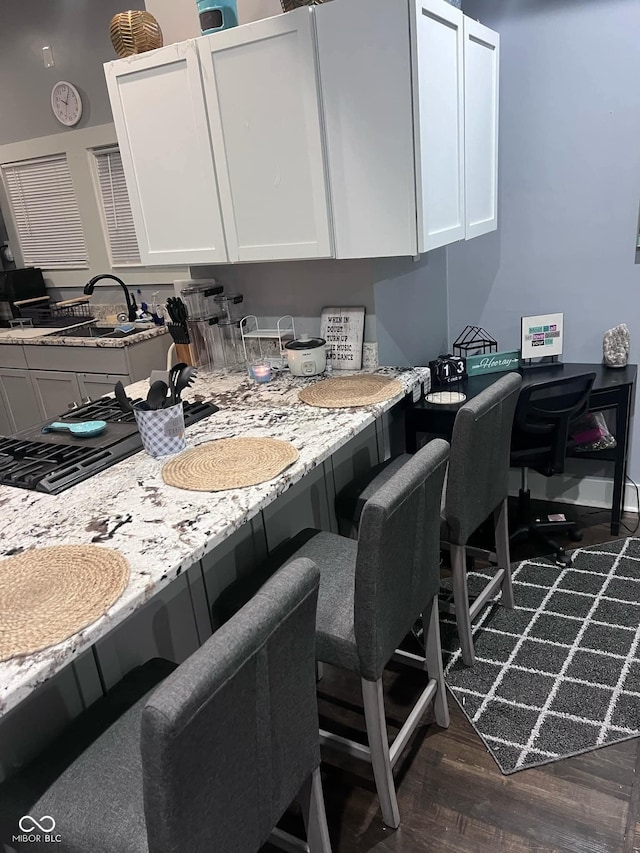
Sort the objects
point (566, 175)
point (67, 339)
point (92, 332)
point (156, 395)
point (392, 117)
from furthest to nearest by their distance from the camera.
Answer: point (92, 332)
point (67, 339)
point (566, 175)
point (392, 117)
point (156, 395)

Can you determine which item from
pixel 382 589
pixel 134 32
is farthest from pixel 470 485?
pixel 134 32

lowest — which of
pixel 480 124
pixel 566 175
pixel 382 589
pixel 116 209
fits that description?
pixel 382 589

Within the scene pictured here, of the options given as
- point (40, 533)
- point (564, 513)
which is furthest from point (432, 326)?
point (40, 533)

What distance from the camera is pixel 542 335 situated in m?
3.05

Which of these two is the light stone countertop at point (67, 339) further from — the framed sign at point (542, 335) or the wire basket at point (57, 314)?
the framed sign at point (542, 335)

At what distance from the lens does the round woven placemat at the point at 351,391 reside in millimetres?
2141

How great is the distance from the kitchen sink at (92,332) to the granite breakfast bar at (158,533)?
1838 millimetres

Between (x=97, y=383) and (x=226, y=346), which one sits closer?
(x=226, y=346)

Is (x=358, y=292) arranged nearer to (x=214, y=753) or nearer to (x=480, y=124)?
(x=480, y=124)

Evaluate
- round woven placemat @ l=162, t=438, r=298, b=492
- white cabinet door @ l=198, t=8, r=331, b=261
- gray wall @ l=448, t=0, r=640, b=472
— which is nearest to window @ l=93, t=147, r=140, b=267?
white cabinet door @ l=198, t=8, r=331, b=261

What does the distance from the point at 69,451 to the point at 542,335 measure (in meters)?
2.24

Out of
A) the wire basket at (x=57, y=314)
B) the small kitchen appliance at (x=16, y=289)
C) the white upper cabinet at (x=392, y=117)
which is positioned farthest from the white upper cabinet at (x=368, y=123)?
the small kitchen appliance at (x=16, y=289)

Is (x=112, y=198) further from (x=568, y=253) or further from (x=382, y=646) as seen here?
(x=382, y=646)

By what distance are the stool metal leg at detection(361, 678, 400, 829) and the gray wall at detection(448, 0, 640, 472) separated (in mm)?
2116
